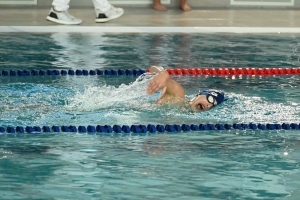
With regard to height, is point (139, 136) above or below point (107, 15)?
above

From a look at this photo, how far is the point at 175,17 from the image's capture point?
35.8ft

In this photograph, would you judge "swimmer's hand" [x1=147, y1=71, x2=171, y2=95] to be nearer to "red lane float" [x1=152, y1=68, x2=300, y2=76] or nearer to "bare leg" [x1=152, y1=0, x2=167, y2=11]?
"red lane float" [x1=152, y1=68, x2=300, y2=76]

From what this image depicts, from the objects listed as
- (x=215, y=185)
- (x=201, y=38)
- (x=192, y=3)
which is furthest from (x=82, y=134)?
(x=192, y=3)

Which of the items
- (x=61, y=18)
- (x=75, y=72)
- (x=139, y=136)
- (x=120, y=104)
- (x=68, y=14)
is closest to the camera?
(x=139, y=136)

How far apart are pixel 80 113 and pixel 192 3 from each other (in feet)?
23.2

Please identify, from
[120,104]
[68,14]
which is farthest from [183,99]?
[68,14]

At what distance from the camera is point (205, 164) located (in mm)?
4234

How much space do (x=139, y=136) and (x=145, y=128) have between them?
0.11 metres

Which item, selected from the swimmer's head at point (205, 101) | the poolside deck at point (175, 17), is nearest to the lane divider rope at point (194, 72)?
the swimmer's head at point (205, 101)

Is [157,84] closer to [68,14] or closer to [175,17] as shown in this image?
[68,14]

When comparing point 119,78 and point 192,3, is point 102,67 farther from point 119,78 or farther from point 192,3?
point 192,3

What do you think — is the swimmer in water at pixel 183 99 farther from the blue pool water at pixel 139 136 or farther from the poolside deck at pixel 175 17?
the poolside deck at pixel 175 17

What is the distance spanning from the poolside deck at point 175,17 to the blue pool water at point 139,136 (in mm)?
1491

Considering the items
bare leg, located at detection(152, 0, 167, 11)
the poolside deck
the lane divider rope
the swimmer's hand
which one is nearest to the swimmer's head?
the swimmer's hand
